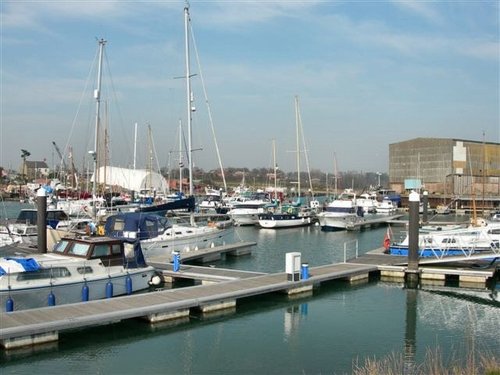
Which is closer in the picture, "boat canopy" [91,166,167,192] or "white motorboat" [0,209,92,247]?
"white motorboat" [0,209,92,247]

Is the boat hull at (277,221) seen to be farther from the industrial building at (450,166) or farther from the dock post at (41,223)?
the industrial building at (450,166)

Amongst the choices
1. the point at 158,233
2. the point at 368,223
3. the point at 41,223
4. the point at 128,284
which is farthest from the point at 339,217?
the point at 128,284

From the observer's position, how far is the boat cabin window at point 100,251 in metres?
21.7

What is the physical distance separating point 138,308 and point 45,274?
12.2ft

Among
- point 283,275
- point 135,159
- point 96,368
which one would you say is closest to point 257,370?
point 96,368

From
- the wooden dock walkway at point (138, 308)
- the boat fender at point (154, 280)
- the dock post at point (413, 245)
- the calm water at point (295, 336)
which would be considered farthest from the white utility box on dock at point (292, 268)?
the dock post at point (413, 245)

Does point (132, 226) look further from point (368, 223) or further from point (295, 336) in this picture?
point (368, 223)

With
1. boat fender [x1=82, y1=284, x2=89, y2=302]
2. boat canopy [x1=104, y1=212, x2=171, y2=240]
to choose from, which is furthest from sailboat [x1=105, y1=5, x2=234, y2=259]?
boat fender [x1=82, y1=284, x2=89, y2=302]

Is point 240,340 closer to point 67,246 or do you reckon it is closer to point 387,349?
point 387,349

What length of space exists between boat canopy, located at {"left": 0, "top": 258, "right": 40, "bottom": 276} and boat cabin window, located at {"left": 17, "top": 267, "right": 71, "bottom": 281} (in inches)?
7.0

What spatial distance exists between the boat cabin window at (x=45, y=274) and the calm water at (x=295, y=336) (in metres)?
2.63

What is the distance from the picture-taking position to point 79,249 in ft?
71.9

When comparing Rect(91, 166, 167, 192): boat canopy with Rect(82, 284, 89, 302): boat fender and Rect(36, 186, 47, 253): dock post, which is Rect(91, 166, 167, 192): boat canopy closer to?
Rect(36, 186, 47, 253): dock post

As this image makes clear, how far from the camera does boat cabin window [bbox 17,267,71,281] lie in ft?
63.1
